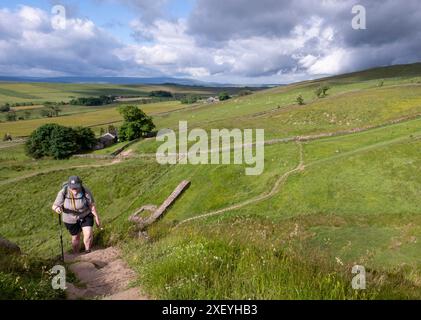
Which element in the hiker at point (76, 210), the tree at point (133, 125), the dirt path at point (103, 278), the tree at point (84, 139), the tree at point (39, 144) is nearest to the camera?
the dirt path at point (103, 278)

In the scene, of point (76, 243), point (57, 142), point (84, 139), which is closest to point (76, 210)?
point (76, 243)

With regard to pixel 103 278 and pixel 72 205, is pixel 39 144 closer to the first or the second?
pixel 72 205

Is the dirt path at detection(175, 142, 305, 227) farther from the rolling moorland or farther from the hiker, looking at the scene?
the hiker

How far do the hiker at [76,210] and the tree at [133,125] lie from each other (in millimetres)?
80216

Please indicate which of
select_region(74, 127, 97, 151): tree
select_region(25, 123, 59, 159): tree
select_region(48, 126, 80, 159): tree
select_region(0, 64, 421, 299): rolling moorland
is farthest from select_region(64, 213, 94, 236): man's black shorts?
select_region(74, 127, 97, 151): tree

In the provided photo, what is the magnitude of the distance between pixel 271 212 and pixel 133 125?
209 ft

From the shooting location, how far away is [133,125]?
94.1 metres

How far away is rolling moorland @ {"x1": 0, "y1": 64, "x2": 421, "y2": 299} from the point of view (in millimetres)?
7867

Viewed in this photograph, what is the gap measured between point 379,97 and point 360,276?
91.7 meters

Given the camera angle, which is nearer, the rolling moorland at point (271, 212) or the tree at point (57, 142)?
the rolling moorland at point (271, 212)

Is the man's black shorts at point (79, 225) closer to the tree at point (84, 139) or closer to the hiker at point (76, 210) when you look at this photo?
the hiker at point (76, 210)

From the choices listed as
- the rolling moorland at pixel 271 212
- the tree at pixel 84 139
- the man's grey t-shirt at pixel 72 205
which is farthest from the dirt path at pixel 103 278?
the tree at pixel 84 139

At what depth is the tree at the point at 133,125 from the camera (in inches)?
3703
